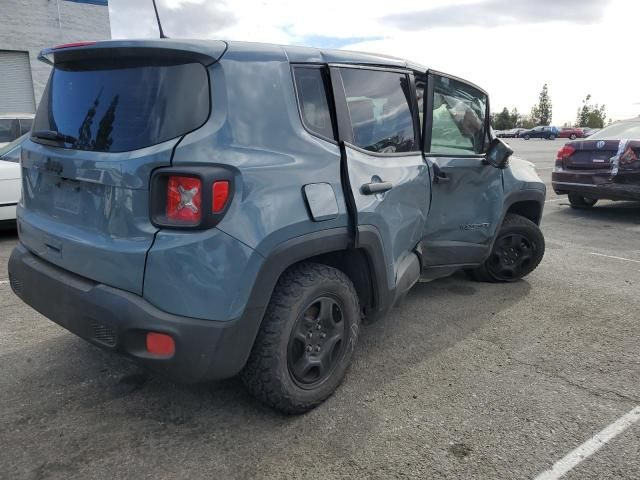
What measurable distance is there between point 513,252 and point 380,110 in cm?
242

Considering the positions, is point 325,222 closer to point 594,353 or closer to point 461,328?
point 461,328

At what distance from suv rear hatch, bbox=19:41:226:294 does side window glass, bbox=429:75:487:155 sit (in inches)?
74.0

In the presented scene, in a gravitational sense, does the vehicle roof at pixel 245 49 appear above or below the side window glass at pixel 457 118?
above

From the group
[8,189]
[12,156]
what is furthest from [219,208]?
[12,156]

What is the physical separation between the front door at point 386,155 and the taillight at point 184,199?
900 millimetres

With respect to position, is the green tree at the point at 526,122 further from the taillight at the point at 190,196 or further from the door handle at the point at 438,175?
the taillight at the point at 190,196

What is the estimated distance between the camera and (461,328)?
3996 mm

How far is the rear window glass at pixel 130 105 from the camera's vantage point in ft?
7.66

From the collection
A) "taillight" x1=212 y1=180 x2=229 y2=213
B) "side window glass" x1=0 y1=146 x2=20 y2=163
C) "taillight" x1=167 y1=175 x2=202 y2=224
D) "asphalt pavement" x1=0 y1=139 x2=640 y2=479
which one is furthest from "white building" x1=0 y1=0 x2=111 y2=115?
"taillight" x1=212 y1=180 x2=229 y2=213

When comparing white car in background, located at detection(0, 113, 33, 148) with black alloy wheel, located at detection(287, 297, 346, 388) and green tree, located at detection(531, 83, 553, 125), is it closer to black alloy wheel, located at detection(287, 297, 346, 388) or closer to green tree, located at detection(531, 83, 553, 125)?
black alloy wheel, located at detection(287, 297, 346, 388)

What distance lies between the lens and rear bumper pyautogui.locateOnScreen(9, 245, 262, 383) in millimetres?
2275

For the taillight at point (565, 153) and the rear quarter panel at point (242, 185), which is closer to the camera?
the rear quarter panel at point (242, 185)

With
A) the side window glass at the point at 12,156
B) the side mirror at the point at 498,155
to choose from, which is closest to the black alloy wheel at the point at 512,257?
the side mirror at the point at 498,155

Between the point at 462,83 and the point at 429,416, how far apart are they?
2.60m
